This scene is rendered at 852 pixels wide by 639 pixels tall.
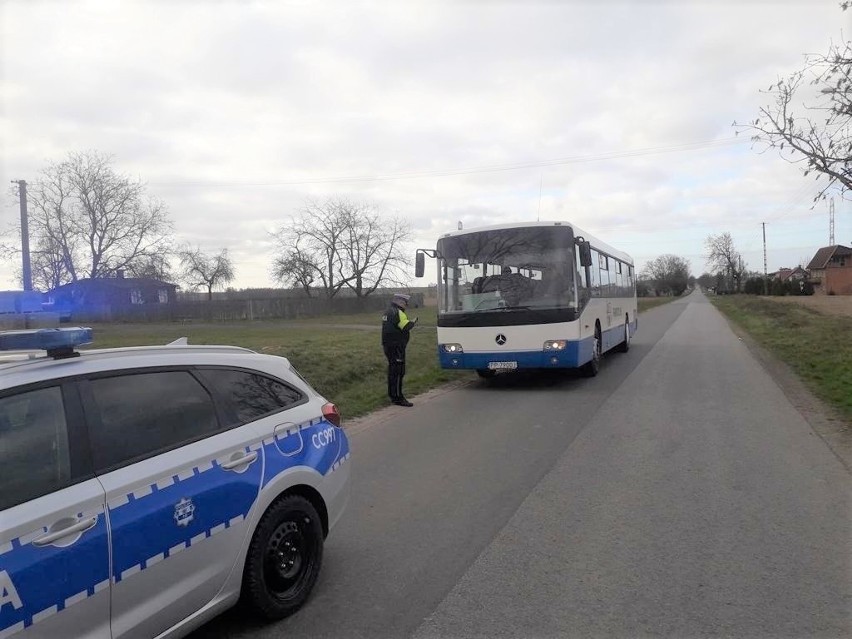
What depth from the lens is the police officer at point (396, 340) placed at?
404 inches

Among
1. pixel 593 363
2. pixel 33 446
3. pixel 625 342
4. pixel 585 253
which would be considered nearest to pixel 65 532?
pixel 33 446

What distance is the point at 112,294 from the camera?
44.7 meters

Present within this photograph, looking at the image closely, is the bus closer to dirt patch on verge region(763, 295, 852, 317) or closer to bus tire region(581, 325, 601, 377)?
bus tire region(581, 325, 601, 377)

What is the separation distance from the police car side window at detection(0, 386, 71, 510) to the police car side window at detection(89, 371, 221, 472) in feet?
0.45

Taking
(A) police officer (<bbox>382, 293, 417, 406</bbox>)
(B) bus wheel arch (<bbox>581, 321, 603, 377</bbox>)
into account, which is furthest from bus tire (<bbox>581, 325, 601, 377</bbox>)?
(A) police officer (<bbox>382, 293, 417, 406</bbox>)

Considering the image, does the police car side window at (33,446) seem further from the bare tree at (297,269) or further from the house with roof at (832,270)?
the house with roof at (832,270)

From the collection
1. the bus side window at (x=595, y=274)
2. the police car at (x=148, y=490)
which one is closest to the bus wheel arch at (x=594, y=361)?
the bus side window at (x=595, y=274)

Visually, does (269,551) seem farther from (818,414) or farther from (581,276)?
(581,276)

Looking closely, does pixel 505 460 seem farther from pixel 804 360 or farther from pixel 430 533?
pixel 804 360

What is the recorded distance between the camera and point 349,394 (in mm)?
11109

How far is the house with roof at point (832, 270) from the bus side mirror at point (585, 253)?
294 feet

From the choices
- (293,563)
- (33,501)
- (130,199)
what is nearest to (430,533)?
(293,563)

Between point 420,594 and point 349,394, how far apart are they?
296 inches

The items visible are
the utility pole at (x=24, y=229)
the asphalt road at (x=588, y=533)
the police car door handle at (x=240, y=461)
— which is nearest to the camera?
the police car door handle at (x=240, y=461)
